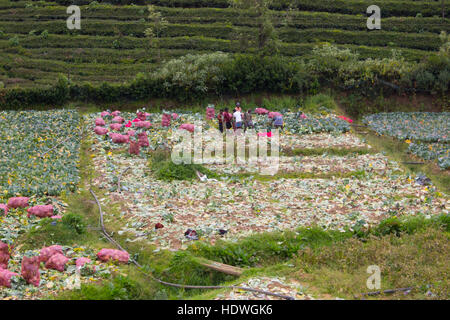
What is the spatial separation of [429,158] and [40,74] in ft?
101

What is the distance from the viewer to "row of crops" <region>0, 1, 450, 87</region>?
40.7 m

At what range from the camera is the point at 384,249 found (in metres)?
12.2

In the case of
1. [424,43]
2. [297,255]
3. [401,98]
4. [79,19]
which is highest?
[79,19]

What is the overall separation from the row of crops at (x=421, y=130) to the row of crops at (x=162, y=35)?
466 inches

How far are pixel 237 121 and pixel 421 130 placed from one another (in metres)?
10.7

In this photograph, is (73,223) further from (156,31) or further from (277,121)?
(156,31)

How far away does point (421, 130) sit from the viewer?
26.5m

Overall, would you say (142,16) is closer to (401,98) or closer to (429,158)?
(401,98)

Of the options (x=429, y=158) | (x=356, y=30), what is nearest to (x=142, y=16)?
(x=356, y=30)

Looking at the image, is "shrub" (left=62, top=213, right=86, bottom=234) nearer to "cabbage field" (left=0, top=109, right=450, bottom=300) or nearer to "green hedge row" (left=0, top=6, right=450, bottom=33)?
"cabbage field" (left=0, top=109, right=450, bottom=300)

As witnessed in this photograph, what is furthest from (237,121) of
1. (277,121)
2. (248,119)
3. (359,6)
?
(359,6)

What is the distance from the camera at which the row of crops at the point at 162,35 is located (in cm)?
4068

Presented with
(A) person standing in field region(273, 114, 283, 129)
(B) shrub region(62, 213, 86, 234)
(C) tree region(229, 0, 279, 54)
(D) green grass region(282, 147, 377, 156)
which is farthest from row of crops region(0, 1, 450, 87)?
(B) shrub region(62, 213, 86, 234)

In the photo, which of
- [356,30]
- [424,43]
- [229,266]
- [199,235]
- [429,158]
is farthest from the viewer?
[356,30]
